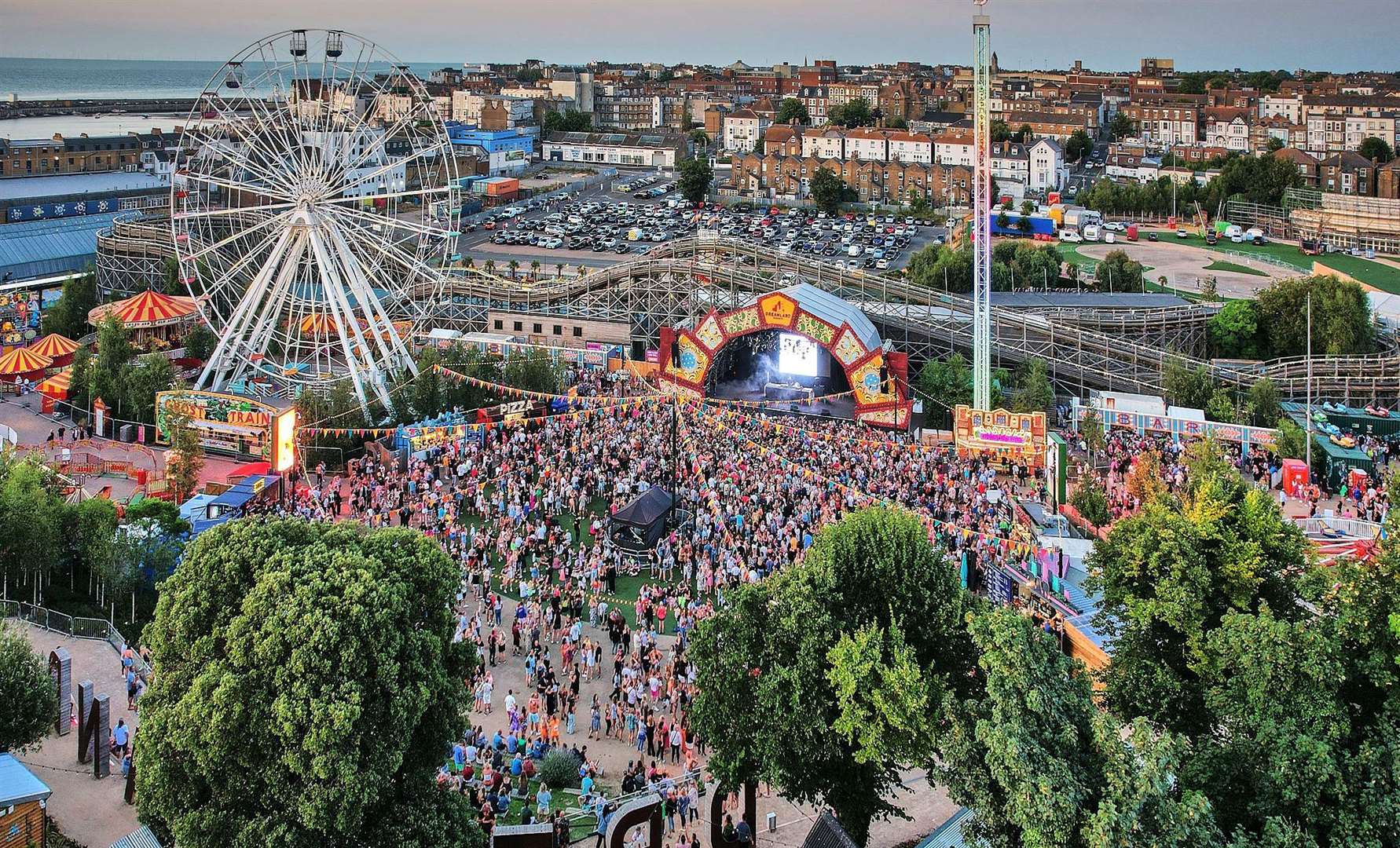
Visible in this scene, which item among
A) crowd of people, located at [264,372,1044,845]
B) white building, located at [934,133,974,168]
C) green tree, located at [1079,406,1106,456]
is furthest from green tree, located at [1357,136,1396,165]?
crowd of people, located at [264,372,1044,845]

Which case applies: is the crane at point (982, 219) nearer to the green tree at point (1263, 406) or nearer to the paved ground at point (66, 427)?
the green tree at point (1263, 406)

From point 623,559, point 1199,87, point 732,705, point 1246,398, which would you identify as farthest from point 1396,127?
point 732,705

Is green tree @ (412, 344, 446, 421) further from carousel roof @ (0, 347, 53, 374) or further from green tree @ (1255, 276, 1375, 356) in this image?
green tree @ (1255, 276, 1375, 356)

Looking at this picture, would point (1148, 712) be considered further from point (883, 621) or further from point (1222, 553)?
point (883, 621)

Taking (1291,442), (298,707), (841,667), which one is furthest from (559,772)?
(1291,442)

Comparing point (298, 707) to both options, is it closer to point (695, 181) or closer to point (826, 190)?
point (826, 190)

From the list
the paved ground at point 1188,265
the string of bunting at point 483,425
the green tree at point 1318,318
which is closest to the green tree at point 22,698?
the string of bunting at point 483,425
